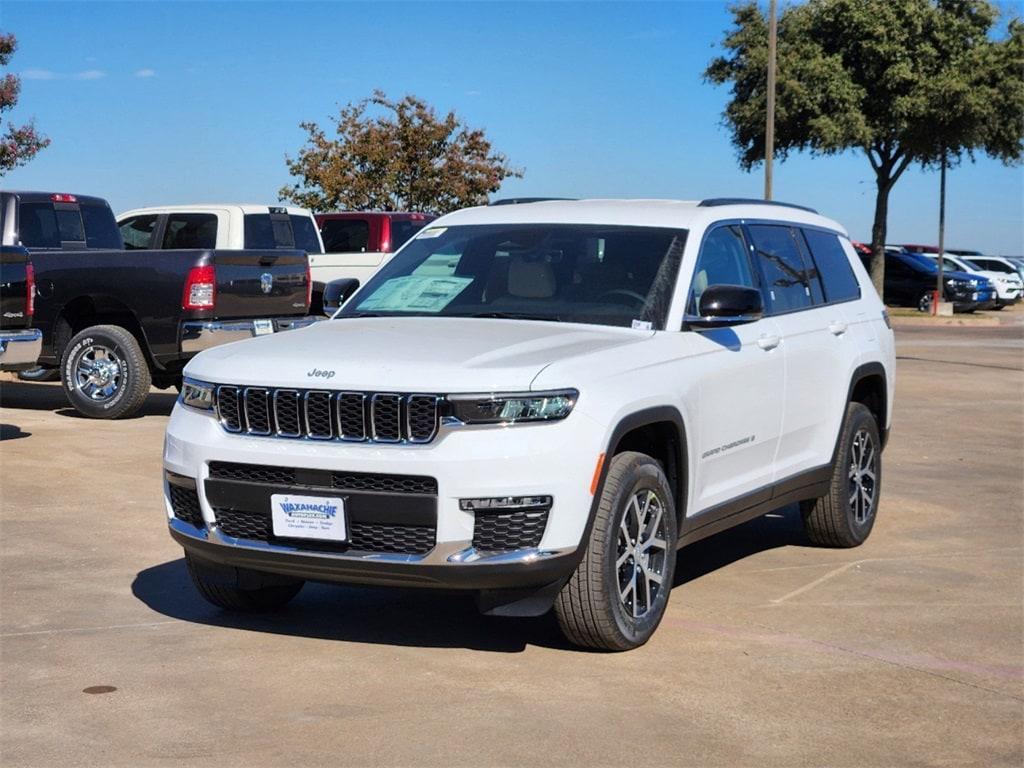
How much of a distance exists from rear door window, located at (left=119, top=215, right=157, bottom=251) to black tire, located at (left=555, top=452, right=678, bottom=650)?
1252 cm

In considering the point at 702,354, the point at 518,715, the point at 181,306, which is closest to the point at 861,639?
the point at 702,354

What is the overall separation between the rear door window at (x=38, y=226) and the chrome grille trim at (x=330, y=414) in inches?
393

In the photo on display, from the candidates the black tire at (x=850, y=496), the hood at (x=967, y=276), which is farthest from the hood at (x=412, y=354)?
the hood at (x=967, y=276)

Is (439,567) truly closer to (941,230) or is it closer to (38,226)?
(38,226)

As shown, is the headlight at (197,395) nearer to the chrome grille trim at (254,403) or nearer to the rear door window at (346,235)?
the chrome grille trim at (254,403)

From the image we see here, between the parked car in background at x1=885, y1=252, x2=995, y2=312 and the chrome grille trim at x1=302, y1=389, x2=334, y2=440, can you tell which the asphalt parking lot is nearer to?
the chrome grille trim at x1=302, y1=389, x2=334, y2=440

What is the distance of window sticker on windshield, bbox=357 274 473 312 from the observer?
7.02 metres

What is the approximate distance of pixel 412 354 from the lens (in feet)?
19.1

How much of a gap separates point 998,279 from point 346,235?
2955 cm

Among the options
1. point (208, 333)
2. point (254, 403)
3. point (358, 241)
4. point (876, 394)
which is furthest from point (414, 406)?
point (358, 241)

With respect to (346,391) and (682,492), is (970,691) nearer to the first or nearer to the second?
(682,492)

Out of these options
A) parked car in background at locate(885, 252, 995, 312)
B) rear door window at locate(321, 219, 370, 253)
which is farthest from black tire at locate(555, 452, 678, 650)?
parked car in background at locate(885, 252, 995, 312)

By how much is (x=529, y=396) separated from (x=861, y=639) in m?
1.94

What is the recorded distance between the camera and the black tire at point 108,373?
45.0 feet
